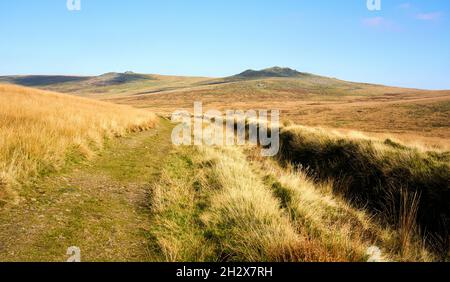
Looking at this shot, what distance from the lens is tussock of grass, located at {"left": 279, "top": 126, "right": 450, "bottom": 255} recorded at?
7.73 metres

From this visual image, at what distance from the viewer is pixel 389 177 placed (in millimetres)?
9734

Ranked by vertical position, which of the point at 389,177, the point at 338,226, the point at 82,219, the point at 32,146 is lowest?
the point at 338,226

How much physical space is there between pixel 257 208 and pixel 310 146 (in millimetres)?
10235

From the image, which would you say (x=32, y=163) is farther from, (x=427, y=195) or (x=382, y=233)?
(x=427, y=195)

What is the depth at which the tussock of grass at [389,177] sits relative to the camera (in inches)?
305

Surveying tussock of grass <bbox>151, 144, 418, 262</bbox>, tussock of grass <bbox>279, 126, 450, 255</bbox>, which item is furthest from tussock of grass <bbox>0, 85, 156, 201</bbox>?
tussock of grass <bbox>279, 126, 450, 255</bbox>

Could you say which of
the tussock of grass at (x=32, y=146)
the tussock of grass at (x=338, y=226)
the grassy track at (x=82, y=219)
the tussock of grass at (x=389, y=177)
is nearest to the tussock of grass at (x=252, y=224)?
the tussock of grass at (x=338, y=226)

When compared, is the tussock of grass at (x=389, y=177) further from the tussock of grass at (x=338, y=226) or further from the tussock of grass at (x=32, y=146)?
the tussock of grass at (x=32, y=146)

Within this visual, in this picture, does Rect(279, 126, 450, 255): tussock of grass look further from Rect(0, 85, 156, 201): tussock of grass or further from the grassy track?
Rect(0, 85, 156, 201): tussock of grass

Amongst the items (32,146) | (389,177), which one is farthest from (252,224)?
(389,177)

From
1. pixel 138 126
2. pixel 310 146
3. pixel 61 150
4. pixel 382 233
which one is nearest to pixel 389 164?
pixel 382 233

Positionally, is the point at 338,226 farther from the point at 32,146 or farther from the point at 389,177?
the point at 32,146

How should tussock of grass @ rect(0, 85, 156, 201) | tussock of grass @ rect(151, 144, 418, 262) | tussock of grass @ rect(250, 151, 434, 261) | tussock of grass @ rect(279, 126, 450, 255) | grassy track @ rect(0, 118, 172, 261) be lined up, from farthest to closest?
tussock of grass @ rect(279, 126, 450, 255) → tussock of grass @ rect(0, 85, 156, 201) → tussock of grass @ rect(250, 151, 434, 261) → tussock of grass @ rect(151, 144, 418, 262) → grassy track @ rect(0, 118, 172, 261)
